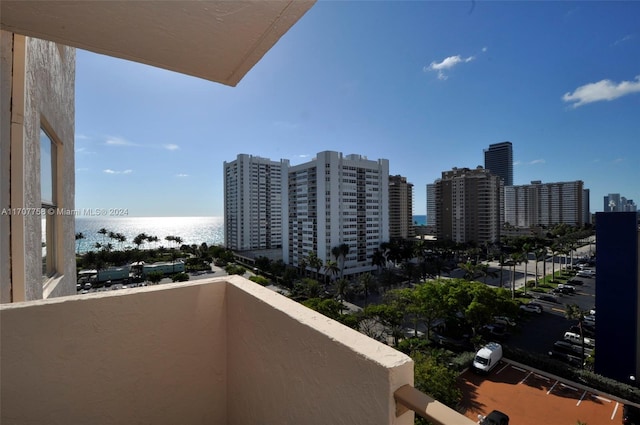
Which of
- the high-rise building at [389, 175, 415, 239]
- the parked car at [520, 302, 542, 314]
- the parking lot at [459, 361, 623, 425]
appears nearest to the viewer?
the parking lot at [459, 361, 623, 425]

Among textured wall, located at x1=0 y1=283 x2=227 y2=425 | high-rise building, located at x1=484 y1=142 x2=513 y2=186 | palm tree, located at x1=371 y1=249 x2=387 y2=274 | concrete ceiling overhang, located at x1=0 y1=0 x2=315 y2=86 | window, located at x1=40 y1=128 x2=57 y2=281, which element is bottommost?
palm tree, located at x1=371 y1=249 x2=387 y2=274

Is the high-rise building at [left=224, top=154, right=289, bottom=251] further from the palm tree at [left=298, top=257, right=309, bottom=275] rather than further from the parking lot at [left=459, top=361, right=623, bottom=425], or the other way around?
the parking lot at [left=459, top=361, right=623, bottom=425]

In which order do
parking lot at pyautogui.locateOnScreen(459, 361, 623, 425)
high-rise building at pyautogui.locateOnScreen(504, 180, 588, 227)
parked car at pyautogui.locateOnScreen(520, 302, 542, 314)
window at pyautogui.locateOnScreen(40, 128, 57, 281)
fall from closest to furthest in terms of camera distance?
1. window at pyautogui.locateOnScreen(40, 128, 57, 281)
2. parking lot at pyautogui.locateOnScreen(459, 361, 623, 425)
3. parked car at pyautogui.locateOnScreen(520, 302, 542, 314)
4. high-rise building at pyautogui.locateOnScreen(504, 180, 588, 227)

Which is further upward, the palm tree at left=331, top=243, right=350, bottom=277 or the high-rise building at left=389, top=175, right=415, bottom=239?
the high-rise building at left=389, top=175, right=415, bottom=239

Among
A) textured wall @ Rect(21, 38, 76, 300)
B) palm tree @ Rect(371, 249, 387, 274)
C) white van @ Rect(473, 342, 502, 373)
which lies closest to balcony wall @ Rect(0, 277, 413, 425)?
textured wall @ Rect(21, 38, 76, 300)

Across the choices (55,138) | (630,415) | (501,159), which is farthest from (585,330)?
(501,159)

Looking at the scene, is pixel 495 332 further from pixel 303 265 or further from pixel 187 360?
pixel 303 265
